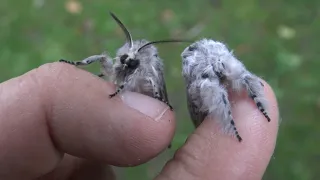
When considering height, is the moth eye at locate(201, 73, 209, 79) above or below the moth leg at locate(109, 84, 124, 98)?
above

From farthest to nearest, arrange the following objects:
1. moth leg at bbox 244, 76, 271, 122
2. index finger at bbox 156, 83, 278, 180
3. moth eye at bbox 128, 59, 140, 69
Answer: moth eye at bbox 128, 59, 140, 69
moth leg at bbox 244, 76, 271, 122
index finger at bbox 156, 83, 278, 180

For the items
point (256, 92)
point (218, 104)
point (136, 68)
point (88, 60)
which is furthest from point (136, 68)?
point (256, 92)

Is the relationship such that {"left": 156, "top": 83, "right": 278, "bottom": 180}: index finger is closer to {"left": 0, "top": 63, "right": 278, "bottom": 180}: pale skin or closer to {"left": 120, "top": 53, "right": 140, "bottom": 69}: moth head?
{"left": 0, "top": 63, "right": 278, "bottom": 180}: pale skin

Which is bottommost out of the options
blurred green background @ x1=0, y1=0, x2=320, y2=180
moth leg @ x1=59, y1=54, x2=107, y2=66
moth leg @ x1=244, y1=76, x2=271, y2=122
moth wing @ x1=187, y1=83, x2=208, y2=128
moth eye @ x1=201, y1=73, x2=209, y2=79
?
moth leg @ x1=59, y1=54, x2=107, y2=66

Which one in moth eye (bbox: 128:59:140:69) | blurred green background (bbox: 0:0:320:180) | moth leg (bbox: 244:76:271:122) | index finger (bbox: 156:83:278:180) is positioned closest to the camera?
index finger (bbox: 156:83:278:180)

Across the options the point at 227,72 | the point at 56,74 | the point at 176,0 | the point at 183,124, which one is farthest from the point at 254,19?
the point at 56,74

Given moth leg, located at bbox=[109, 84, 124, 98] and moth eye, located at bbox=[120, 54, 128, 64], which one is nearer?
moth leg, located at bbox=[109, 84, 124, 98]

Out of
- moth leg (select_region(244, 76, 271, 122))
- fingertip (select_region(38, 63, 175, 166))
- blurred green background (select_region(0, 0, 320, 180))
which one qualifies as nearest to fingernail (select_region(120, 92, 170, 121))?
fingertip (select_region(38, 63, 175, 166))
